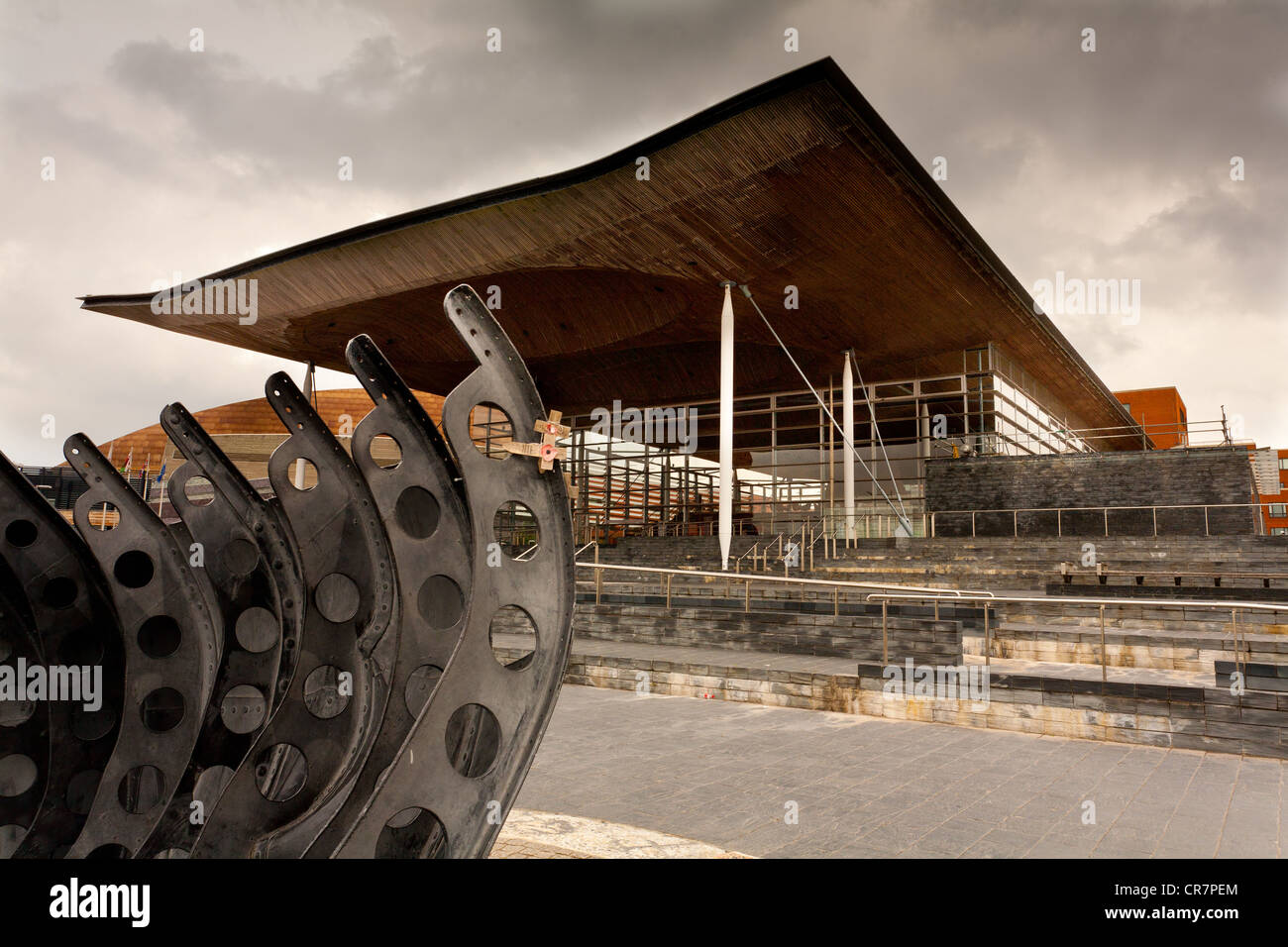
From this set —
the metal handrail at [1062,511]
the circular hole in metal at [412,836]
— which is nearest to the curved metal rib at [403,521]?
the circular hole in metal at [412,836]

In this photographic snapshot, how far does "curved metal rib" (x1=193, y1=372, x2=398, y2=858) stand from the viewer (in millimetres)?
3828

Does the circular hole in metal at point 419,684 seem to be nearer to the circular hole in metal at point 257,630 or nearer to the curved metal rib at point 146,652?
the circular hole in metal at point 257,630

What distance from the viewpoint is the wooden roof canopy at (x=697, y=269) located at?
585 inches

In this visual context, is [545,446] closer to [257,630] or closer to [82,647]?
[257,630]

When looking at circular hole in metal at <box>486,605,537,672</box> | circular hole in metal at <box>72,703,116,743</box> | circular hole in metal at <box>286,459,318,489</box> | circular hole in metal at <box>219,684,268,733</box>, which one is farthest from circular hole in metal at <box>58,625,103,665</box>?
circular hole in metal at <box>286,459,318,489</box>

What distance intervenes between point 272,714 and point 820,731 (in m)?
5.50

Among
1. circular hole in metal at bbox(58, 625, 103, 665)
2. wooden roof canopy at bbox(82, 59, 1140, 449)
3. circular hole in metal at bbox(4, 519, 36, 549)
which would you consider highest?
wooden roof canopy at bbox(82, 59, 1140, 449)

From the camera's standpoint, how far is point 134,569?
457 centimetres

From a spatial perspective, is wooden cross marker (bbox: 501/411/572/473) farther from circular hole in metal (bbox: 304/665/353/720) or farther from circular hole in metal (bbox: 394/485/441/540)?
circular hole in metal (bbox: 304/665/353/720)

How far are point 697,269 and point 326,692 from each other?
16.3 metres

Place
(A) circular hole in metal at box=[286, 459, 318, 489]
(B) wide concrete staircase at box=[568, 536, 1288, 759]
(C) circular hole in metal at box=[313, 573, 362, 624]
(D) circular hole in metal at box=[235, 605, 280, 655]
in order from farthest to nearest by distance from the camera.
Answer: (A) circular hole in metal at box=[286, 459, 318, 489] < (B) wide concrete staircase at box=[568, 536, 1288, 759] < (D) circular hole in metal at box=[235, 605, 280, 655] < (C) circular hole in metal at box=[313, 573, 362, 624]

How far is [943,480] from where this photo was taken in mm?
22438
